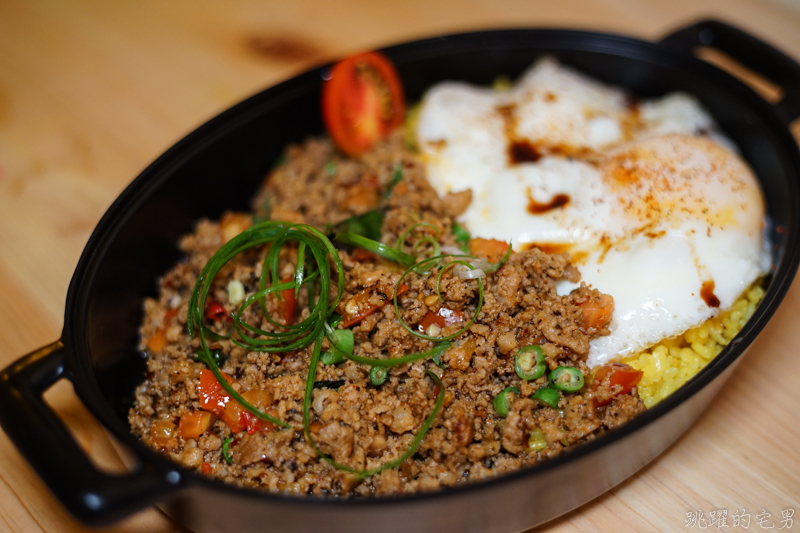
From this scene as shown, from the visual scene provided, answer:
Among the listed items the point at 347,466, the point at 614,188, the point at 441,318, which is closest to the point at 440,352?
the point at 441,318

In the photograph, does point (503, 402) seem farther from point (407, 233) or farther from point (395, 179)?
point (395, 179)

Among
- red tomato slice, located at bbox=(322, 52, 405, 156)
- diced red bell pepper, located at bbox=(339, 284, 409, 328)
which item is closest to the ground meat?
diced red bell pepper, located at bbox=(339, 284, 409, 328)

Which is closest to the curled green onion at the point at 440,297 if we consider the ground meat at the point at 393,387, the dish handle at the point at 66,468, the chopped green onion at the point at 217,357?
the ground meat at the point at 393,387

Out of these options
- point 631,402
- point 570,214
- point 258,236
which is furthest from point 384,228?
point 631,402

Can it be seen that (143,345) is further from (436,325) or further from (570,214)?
(570,214)

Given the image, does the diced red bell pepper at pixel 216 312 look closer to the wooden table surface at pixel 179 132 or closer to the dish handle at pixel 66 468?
the wooden table surface at pixel 179 132

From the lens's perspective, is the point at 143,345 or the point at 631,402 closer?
the point at 631,402
